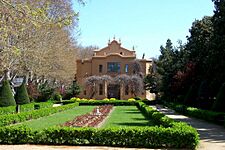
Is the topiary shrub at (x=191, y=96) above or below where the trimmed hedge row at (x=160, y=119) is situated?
above

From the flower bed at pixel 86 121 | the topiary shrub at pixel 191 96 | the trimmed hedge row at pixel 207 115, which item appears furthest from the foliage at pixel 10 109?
the topiary shrub at pixel 191 96

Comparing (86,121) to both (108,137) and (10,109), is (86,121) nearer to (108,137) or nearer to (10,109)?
(10,109)

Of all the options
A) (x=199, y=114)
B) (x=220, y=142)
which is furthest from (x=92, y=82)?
(x=220, y=142)

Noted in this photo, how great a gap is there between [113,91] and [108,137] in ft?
164

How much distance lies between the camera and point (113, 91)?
62.7m

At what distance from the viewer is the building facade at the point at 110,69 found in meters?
61.1

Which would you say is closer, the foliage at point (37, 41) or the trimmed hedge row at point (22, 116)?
the foliage at point (37, 41)

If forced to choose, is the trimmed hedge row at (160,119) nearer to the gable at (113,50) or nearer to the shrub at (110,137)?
the shrub at (110,137)

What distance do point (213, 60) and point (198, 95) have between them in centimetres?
842

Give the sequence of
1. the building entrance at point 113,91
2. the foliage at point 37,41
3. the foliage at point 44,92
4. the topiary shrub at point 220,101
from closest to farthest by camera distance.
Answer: the foliage at point 37,41 < the topiary shrub at point 220,101 < the foliage at point 44,92 < the building entrance at point 113,91

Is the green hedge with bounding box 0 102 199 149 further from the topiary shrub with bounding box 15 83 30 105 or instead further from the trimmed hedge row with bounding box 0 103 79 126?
the topiary shrub with bounding box 15 83 30 105

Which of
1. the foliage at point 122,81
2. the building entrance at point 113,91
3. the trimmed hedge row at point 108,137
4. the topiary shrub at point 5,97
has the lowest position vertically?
the trimmed hedge row at point 108,137

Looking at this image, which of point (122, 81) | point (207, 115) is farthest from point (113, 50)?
point (207, 115)

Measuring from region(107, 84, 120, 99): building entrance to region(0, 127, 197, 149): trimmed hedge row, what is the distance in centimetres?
4859
